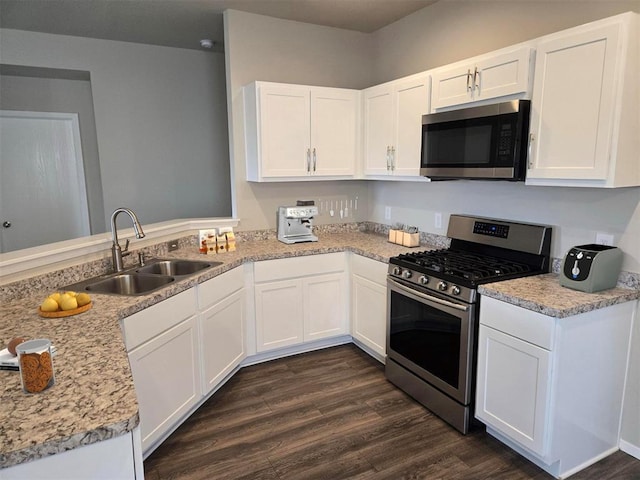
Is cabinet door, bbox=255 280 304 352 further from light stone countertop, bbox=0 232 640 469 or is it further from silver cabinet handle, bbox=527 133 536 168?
silver cabinet handle, bbox=527 133 536 168

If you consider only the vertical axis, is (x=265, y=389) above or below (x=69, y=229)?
below

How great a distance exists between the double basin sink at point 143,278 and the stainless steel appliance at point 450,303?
1297mm

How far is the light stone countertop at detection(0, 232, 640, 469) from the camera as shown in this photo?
98 cm

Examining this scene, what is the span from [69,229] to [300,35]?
3.13m

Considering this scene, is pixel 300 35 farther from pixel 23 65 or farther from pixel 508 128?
pixel 23 65

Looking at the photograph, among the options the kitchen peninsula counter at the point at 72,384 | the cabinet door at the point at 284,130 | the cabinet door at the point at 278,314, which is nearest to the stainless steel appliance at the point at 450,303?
the cabinet door at the point at 278,314

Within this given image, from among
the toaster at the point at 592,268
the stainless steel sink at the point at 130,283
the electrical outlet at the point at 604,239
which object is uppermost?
the electrical outlet at the point at 604,239

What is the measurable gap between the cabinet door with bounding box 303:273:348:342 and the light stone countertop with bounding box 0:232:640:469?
781 millimetres

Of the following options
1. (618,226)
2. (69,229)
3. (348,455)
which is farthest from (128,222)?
(618,226)

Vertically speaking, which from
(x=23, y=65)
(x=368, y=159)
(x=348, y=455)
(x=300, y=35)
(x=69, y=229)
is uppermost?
(x=300, y=35)

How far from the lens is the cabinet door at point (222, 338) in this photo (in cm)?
263

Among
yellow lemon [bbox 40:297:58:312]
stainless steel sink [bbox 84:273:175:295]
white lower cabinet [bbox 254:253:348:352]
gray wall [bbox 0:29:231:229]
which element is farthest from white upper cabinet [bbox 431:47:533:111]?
gray wall [bbox 0:29:231:229]

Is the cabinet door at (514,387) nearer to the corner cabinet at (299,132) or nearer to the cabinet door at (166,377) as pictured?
the cabinet door at (166,377)

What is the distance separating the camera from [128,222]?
421 centimetres
